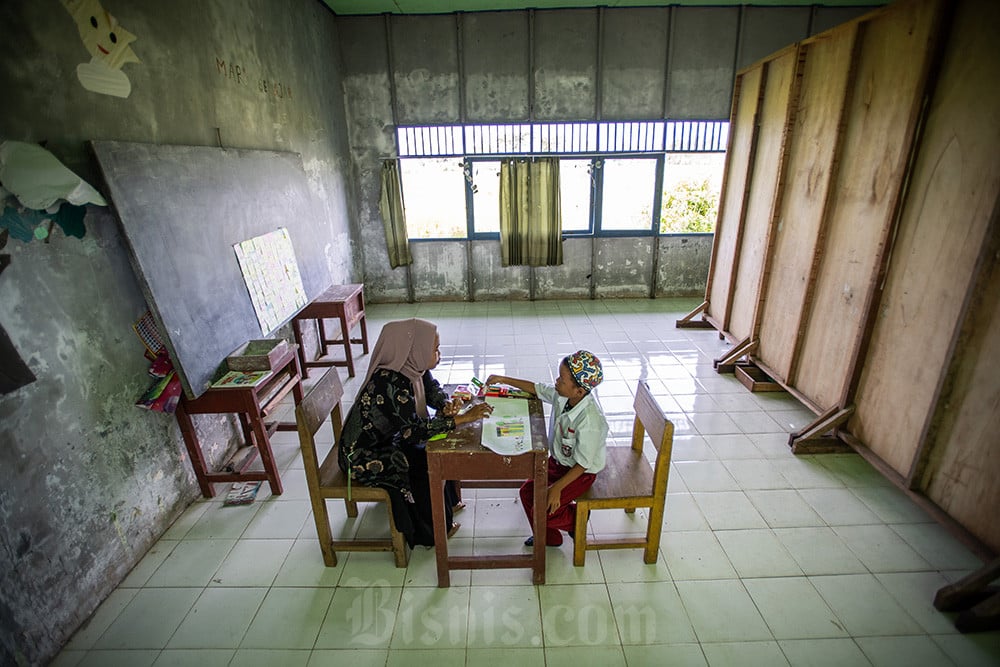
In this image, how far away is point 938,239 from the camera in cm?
276

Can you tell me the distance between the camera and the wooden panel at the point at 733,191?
15.9 ft

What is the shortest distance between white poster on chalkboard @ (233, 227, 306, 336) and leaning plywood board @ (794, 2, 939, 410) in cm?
439

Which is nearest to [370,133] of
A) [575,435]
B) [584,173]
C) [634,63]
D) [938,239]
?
[584,173]

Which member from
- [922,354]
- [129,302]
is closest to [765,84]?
[922,354]

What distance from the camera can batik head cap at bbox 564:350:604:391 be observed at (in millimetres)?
2303

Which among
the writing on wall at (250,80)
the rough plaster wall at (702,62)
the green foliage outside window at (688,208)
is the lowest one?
the green foliage outside window at (688,208)

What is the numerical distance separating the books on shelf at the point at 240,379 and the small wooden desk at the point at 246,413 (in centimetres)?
3

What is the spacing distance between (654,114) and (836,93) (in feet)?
11.4

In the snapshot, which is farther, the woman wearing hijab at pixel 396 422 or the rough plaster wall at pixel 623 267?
the rough plaster wall at pixel 623 267

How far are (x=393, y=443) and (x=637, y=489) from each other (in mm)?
1293

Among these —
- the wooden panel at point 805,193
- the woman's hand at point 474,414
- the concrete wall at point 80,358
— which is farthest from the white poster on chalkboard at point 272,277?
the wooden panel at point 805,193

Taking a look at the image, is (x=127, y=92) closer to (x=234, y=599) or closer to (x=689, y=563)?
(x=234, y=599)

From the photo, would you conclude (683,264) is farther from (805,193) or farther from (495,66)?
(495,66)

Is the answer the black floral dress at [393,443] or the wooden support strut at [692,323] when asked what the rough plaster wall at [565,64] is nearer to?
the wooden support strut at [692,323]
